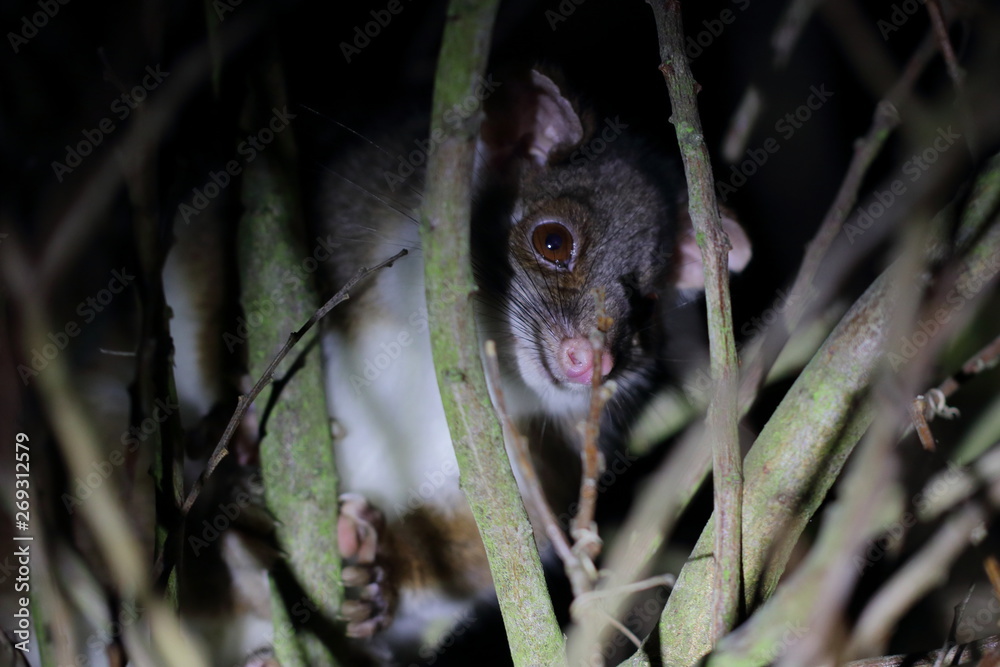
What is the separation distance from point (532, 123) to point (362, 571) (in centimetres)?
140

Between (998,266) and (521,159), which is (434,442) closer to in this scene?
(521,159)

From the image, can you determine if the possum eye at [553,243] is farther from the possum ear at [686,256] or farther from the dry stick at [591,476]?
the dry stick at [591,476]

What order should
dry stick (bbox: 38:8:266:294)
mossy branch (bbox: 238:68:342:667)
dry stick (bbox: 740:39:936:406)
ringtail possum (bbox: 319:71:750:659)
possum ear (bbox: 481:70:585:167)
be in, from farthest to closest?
ringtail possum (bbox: 319:71:750:659) < possum ear (bbox: 481:70:585:167) < mossy branch (bbox: 238:68:342:667) < dry stick (bbox: 740:39:936:406) < dry stick (bbox: 38:8:266:294)

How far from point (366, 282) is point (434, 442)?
567mm

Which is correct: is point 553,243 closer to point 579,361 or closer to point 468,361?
point 579,361

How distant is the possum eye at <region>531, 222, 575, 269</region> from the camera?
2.33 meters

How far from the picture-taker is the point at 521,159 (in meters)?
2.41

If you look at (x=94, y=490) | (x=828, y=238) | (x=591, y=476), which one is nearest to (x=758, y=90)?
(x=828, y=238)

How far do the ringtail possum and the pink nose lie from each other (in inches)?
1.1

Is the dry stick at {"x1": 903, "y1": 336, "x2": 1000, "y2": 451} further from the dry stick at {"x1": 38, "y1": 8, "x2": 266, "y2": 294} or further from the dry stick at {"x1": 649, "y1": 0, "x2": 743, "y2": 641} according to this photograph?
the dry stick at {"x1": 38, "y1": 8, "x2": 266, "y2": 294}

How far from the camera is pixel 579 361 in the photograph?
2039mm

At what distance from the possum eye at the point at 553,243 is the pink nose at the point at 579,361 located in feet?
1.03

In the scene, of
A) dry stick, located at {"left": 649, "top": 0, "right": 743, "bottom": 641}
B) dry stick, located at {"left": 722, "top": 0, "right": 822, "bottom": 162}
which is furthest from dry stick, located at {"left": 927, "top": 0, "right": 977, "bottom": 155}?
dry stick, located at {"left": 722, "top": 0, "right": 822, "bottom": 162}

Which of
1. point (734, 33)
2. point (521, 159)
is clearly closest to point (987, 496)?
point (521, 159)
